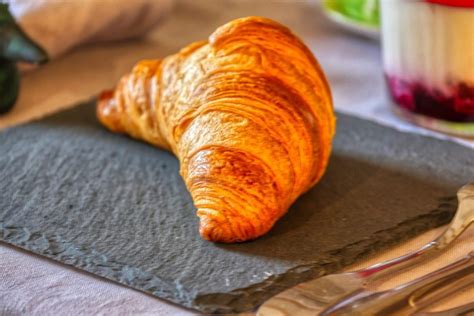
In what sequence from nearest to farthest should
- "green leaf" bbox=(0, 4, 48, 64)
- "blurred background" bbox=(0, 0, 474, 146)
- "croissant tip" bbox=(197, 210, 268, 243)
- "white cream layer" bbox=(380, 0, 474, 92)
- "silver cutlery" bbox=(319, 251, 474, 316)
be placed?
"silver cutlery" bbox=(319, 251, 474, 316) < "croissant tip" bbox=(197, 210, 268, 243) < "white cream layer" bbox=(380, 0, 474, 92) < "green leaf" bbox=(0, 4, 48, 64) < "blurred background" bbox=(0, 0, 474, 146)

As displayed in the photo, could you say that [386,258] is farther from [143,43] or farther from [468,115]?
[143,43]

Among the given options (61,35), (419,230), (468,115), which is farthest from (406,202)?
(61,35)

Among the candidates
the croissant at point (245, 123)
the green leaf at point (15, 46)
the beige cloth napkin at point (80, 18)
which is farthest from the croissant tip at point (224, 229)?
the beige cloth napkin at point (80, 18)

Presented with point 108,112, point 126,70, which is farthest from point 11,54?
point 126,70

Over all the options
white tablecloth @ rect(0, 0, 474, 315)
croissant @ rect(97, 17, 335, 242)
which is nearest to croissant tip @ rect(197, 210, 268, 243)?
croissant @ rect(97, 17, 335, 242)

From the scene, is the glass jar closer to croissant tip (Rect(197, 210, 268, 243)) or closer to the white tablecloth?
the white tablecloth

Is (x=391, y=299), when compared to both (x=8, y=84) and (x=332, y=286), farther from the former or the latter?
(x=8, y=84)
